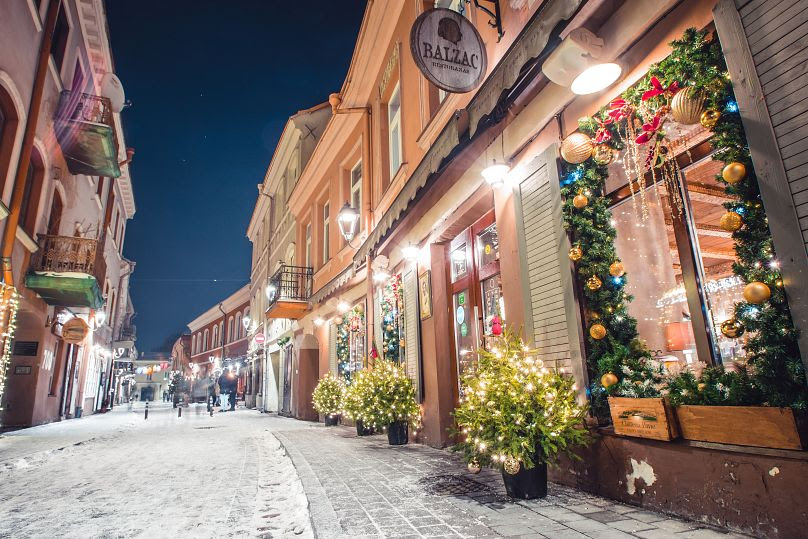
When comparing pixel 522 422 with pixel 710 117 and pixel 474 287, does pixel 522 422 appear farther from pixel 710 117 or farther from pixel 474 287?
pixel 474 287

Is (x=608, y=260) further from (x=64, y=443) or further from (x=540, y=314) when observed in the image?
(x=64, y=443)

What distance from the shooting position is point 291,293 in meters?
17.0

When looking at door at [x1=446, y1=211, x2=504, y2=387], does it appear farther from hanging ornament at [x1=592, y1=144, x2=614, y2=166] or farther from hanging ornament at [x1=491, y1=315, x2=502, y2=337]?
hanging ornament at [x1=592, y1=144, x2=614, y2=166]

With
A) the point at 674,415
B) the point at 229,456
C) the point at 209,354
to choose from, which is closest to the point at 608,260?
the point at 674,415

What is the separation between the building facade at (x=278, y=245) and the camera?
19.0m

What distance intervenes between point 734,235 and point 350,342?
34.1 ft

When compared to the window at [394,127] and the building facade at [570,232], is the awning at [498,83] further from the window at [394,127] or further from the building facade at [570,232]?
the window at [394,127]

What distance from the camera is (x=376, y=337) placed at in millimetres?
10289

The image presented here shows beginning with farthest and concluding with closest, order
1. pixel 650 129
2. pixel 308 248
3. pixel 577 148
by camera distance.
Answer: pixel 308 248 → pixel 577 148 → pixel 650 129

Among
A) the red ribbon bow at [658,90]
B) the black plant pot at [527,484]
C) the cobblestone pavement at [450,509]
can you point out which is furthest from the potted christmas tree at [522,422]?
the red ribbon bow at [658,90]

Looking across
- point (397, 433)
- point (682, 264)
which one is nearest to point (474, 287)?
point (397, 433)

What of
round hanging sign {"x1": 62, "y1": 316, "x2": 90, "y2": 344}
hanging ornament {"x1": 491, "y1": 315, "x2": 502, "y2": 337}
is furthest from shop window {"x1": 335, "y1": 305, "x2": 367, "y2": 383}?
round hanging sign {"x1": 62, "y1": 316, "x2": 90, "y2": 344}

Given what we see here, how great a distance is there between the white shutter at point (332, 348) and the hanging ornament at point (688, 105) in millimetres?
11348

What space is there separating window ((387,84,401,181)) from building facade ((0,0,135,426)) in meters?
7.62
